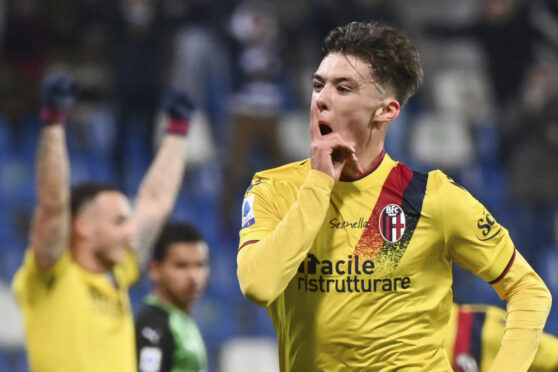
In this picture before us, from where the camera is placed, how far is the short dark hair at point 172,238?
503cm

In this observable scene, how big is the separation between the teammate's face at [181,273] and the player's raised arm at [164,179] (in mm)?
442

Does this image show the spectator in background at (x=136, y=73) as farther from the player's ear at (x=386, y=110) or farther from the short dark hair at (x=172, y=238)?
the player's ear at (x=386, y=110)

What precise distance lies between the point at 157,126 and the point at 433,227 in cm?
652

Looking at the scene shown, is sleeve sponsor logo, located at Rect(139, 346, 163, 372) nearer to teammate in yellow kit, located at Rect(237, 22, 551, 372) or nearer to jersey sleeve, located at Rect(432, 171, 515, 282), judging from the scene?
teammate in yellow kit, located at Rect(237, 22, 551, 372)

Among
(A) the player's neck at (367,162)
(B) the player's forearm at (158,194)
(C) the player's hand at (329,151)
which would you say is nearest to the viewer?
(C) the player's hand at (329,151)

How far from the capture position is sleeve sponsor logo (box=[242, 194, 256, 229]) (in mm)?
2561

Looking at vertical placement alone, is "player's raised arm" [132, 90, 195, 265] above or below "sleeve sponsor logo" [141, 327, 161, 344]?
above

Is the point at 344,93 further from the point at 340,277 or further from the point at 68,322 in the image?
the point at 68,322

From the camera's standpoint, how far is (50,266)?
374cm

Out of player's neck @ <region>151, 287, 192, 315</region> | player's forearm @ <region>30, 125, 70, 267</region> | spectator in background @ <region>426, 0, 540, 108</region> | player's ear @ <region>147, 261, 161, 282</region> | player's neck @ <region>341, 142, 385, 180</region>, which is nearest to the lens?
player's neck @ <region>341, 142, 385, 180</region>

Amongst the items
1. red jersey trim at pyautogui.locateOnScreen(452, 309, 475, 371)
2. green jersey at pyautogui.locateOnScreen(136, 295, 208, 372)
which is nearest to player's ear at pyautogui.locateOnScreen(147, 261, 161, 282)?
green jersey at pyautogui.locateOnScreen(136, 295, 208, 372)

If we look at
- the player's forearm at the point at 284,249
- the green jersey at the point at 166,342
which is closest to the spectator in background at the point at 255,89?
the green jersey at the point at 166,342

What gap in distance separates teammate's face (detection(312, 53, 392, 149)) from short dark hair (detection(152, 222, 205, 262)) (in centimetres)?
254

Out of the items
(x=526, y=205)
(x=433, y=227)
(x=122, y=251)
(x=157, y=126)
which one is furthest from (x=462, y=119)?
(x=433, y=227)
